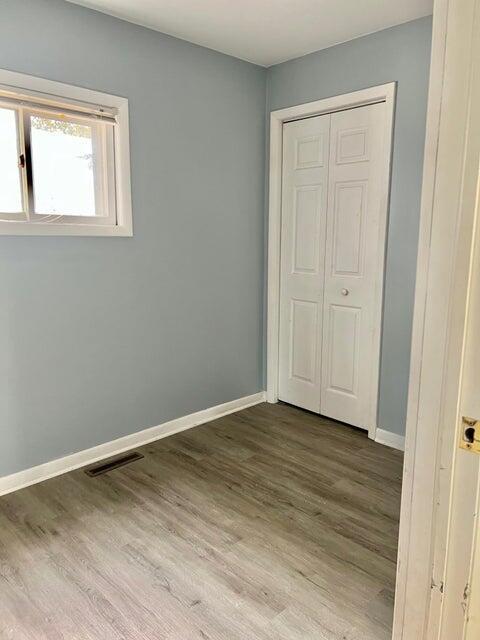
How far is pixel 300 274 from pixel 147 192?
1242 mm

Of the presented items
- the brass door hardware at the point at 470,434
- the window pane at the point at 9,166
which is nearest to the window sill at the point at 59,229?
the window pane at the point at 9,166

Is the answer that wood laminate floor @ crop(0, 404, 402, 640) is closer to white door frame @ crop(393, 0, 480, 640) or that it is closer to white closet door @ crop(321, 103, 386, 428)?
white closet door @ crop(321, 103, 386, 428)

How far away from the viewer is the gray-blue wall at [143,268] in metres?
2.38

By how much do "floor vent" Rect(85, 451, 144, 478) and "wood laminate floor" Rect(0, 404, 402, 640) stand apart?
2.7 inches

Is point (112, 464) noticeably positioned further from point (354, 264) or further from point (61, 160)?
point (354, 264)

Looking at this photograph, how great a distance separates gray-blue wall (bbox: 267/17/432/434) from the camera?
261cm

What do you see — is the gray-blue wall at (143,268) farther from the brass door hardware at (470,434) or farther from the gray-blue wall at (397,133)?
the brass door hardware at (470,434)

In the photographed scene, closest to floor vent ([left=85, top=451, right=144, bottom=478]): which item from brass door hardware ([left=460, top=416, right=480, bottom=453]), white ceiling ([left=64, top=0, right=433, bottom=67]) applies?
brass door hardware ([left=460, top=416, right=480, bottom=453])

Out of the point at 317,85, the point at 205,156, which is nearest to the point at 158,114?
the point at 205,156

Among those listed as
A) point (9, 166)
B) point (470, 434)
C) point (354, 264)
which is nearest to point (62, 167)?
point (9, 166)

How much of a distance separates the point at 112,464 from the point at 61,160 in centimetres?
171

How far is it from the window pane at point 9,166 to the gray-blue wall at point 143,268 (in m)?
0.19

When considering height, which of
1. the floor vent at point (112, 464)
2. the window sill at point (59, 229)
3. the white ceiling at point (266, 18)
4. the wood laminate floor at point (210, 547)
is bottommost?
the wood laminate floor at point (210, 547)

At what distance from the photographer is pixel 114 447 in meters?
2.83
